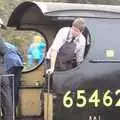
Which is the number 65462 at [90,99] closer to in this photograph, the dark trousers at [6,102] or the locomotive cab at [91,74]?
the locomotive cab at [91,74]

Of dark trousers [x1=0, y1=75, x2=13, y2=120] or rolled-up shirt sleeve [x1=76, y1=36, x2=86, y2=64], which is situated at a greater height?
rolled-up shirt sleeve [x1=76, y1=36, x2=86, y2=64]

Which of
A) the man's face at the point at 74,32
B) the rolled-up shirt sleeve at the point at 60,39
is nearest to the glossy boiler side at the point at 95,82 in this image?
the man's face at the point at 74,32

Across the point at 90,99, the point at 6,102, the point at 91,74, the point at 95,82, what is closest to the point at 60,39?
the point at 91,74

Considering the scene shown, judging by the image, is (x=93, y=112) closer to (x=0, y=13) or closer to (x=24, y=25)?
(x=24, y=25)

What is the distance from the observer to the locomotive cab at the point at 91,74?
8.15 metres

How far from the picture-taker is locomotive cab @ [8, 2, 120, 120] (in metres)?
8.15

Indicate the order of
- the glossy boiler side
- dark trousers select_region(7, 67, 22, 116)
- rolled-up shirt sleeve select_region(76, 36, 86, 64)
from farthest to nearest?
dark trousers select_region(7, 67, 22, 116)
rolled-up shirt sleeve select_region(76, 36, 86, 64)
the glossy boiler side

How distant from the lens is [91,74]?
8.27 metres

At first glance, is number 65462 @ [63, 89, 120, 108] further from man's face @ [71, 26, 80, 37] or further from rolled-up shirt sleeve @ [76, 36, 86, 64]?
man's face @ [71, 26, 80, 37]

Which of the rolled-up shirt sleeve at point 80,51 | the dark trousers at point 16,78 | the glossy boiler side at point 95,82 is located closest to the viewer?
the glossy boiler side at point 95,82

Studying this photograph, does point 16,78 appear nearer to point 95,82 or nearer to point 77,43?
point 77,43

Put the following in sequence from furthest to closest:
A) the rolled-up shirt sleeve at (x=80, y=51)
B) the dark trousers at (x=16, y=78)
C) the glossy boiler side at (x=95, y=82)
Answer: the dark trousers at (x=16, y=78) → the rolled-up shirt sleeve at (x=80, y=51) → the glossy boiler side at (x=95, y=82)

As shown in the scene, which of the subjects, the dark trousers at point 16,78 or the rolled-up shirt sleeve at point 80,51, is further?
the dark trousers at point 16,78

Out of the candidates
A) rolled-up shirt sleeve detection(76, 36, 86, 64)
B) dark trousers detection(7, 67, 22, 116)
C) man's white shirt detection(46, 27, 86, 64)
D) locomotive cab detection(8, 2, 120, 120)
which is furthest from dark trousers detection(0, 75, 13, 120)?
rolled-up shirt sleeve detection(76, 36, 86, 64)
